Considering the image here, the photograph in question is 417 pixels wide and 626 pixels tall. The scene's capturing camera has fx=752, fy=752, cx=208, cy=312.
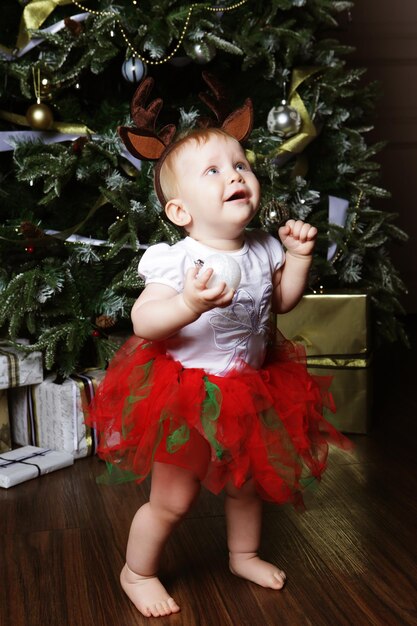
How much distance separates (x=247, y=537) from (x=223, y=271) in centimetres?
49

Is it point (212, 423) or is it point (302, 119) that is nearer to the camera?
point (212, 423)

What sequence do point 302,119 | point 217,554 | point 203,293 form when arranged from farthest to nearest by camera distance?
point 302,119 < point 217,554 < point 203,293

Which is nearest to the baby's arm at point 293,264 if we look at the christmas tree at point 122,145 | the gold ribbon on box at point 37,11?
the christmas tree at point 122,145

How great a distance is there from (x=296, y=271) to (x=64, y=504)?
753 mm

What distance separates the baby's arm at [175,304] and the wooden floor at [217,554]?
45cm

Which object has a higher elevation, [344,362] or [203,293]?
[203,293]

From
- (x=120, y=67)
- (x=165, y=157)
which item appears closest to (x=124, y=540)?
(x=165, y=157)

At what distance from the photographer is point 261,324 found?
3.90ft

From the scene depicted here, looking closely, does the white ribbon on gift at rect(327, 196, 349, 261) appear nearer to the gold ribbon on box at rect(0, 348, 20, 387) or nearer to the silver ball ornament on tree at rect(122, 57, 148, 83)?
the silver ball ornament on tree at rect(122, 57, 148, 83)

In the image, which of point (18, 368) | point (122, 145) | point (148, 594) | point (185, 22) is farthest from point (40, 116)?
point (148, 594)

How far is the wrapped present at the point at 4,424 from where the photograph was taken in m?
1.90

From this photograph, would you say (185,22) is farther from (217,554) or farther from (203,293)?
(217,554)

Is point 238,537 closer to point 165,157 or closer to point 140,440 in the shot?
point 140,440

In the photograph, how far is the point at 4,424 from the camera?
1.91 metres
